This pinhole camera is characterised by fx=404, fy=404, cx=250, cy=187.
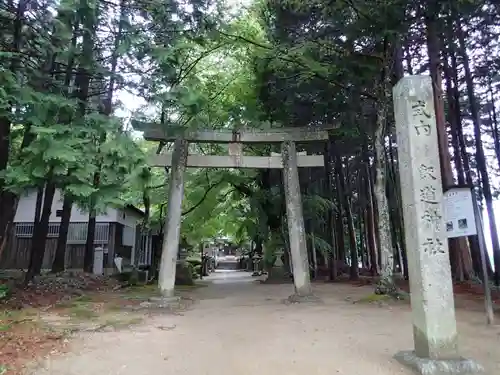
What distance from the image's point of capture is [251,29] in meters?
13.1

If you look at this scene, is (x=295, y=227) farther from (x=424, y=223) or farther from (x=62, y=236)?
(x=62, y=236)

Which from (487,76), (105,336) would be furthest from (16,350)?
(487,76)

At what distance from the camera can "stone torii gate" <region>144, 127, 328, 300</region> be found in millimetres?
10133

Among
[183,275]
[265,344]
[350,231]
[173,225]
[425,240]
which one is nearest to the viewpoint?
[425,240]

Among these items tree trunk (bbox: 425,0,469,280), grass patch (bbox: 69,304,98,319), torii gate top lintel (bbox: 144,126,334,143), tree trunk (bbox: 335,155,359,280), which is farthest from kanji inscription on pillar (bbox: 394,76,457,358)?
tree trunk (bbox: 335,155,359,280)

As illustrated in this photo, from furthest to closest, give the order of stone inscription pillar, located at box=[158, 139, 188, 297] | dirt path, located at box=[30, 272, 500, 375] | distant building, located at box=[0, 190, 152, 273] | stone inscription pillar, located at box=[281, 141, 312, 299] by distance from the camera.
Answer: distant building, located at box=[0, 190, 152, 273] < stone inscription pillar, located at box=[281, 141, 312, 299] < stone inscription pillar, located at box=[158, 139, 188, 297] < dirt path, located at box=[30, 272, 500, 375]

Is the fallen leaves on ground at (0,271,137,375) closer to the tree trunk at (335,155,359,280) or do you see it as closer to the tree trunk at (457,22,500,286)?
the tree trunk at (335,155,359,280)

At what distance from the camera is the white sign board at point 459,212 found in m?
6.53

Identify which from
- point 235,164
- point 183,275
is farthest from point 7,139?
point 183,275

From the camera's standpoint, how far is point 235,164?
1086 cm

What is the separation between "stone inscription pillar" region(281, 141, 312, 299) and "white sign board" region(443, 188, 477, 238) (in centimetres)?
468

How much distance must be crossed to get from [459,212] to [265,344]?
12.5 feet

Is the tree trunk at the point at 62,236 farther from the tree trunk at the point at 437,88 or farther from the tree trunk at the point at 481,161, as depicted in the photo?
the tree trunk at the point at 481,161

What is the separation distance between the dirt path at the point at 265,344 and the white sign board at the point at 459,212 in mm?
1617
